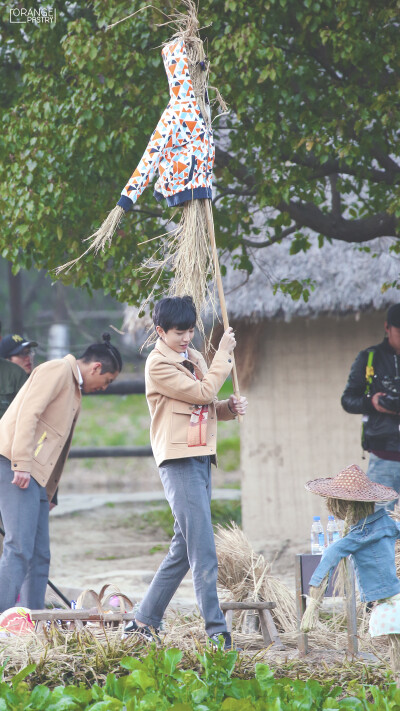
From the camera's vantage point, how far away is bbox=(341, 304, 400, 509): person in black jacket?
588 cm

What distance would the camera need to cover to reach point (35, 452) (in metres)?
5.10


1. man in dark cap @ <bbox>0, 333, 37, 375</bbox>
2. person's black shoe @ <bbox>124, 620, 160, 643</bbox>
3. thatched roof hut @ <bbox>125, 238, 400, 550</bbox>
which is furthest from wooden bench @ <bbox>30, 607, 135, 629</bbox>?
thatched roof hut @ <bbox>125, 238, 400, 550</bbox>

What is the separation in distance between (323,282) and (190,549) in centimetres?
473

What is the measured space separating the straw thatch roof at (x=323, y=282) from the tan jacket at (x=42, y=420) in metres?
3.34

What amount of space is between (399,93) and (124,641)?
342 cm

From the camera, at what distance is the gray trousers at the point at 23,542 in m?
4.87

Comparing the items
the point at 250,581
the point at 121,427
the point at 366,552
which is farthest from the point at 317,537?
the point at 121,427

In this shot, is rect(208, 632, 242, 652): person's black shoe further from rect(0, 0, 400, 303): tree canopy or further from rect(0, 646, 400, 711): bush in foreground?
rect(0, 0, 400, 303): tree canopy

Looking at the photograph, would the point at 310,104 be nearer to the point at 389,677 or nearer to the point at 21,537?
the point at 21,537

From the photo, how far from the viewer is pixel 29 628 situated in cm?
444

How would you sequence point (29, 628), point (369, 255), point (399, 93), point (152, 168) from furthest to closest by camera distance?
point (369, 255) → point (399, 93) → point (152, 168) → point (29, 628)

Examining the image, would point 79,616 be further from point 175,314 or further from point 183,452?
point 175,314

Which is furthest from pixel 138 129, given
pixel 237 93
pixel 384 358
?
pixel 384 358

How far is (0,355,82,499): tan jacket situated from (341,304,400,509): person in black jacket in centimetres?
184
